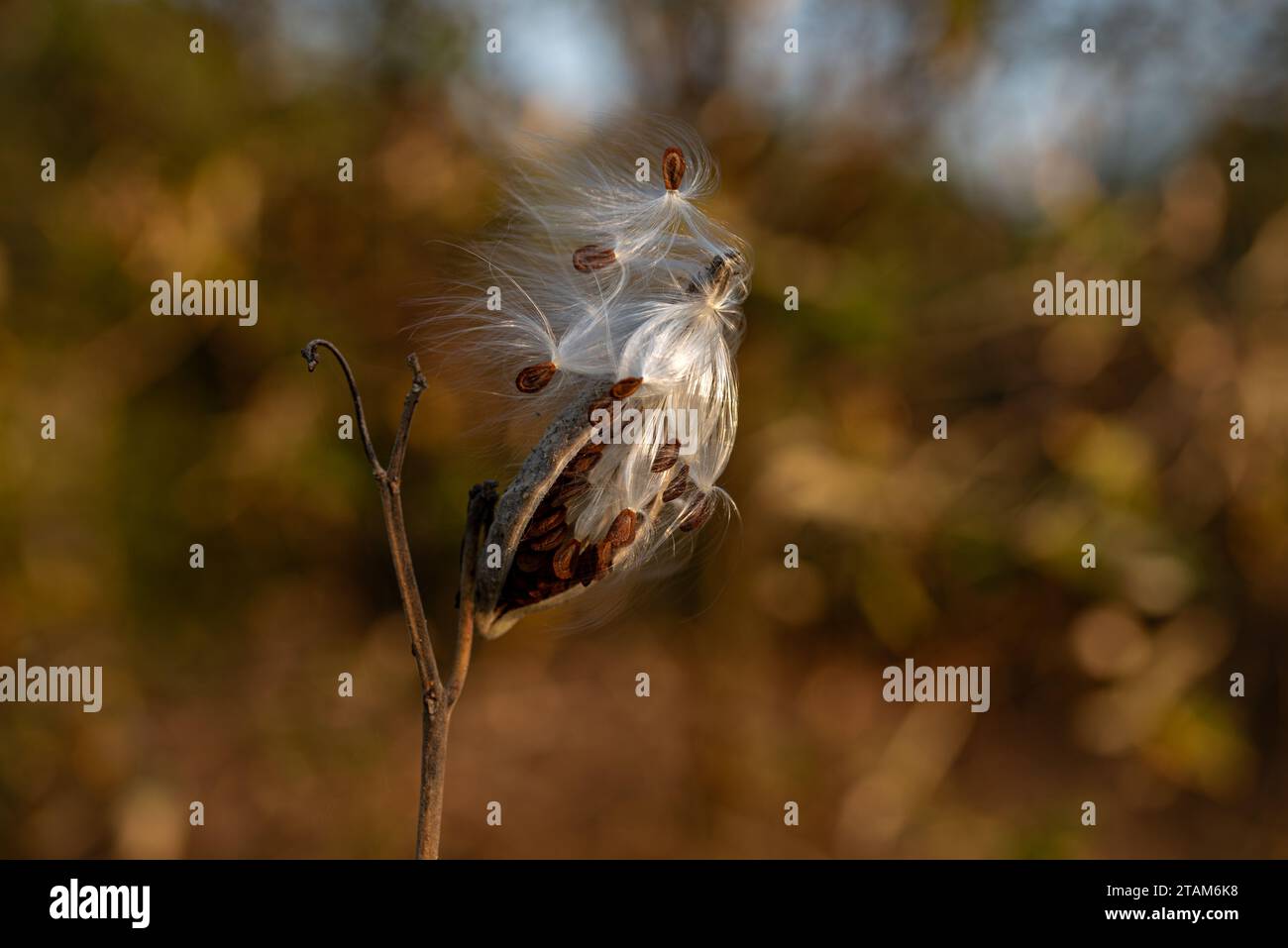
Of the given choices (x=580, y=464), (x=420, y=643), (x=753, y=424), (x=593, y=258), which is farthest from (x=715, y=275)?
(x=753, y=424)

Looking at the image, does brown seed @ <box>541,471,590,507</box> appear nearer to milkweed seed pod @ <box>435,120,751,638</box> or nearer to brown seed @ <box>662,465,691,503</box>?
milkweed seed pod @ <box>435,120,751,638</box>

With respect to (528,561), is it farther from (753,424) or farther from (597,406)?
(753,424)

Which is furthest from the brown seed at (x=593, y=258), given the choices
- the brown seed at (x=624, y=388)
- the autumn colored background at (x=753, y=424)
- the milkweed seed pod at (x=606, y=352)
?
the autumn colored background at (x=753, y=424)

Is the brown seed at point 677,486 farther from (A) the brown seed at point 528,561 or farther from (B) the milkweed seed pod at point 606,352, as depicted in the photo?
(A) the brown seed at point 528,561

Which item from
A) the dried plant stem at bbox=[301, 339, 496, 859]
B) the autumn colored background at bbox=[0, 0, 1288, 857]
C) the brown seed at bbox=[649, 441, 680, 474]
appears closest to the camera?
the dried plant stem at bbox=[301, 339, 496, 859]

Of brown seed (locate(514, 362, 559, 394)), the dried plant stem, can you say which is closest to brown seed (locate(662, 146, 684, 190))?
brown seed (locate(514, 362, 559, 394))

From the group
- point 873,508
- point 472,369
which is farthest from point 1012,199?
point 472,369

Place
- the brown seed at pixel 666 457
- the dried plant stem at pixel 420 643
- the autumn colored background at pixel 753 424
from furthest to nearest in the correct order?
the autumn colored background at pixel 753 424
the brown seed at pixel 666 457
the dried plant stem at pixel 420 643
